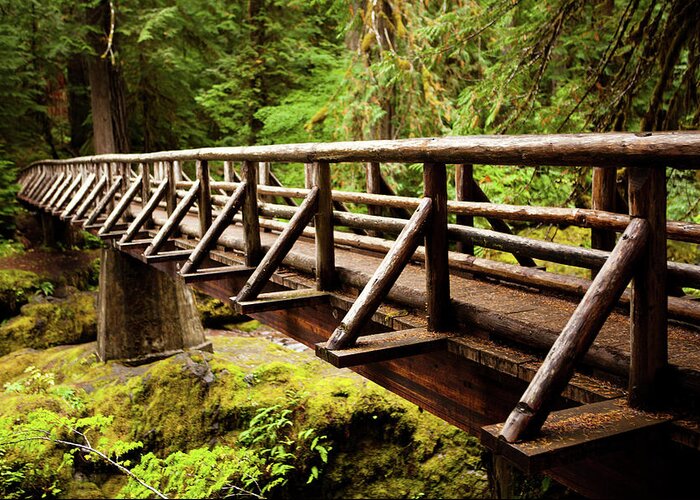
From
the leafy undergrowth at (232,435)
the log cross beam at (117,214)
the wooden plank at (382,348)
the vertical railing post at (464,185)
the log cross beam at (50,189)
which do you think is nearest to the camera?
the wooden plank at (382,348)

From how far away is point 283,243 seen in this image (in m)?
4.44

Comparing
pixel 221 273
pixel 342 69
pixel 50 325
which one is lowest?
pixel 50 325

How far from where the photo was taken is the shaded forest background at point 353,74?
20.6 ft

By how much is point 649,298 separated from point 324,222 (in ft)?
7.99

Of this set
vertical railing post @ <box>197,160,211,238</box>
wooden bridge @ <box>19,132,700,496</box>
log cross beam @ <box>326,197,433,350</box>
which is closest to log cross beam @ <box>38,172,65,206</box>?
vertical railing post @ <box>197,160,211,238</box>

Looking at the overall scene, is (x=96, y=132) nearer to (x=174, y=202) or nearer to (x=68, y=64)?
(x=68, y=64)

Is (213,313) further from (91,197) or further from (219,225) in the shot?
(219,225)

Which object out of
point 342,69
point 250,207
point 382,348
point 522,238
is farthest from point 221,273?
point 342,69

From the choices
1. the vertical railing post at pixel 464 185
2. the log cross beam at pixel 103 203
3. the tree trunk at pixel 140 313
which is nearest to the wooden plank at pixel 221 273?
the vertical railing post at pixel 464 185

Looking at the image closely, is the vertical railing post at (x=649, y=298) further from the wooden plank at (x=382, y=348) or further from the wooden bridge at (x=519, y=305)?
the wooden plank at (x=382, y=348)

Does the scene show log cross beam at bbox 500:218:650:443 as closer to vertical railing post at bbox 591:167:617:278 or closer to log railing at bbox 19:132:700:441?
log railing at bbox 19:132:700:441

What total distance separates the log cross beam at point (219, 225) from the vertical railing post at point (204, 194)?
889 mm

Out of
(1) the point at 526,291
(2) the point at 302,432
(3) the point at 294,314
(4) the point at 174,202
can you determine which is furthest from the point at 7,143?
(1) the point at 526,291

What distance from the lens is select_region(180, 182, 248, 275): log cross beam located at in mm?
5488
